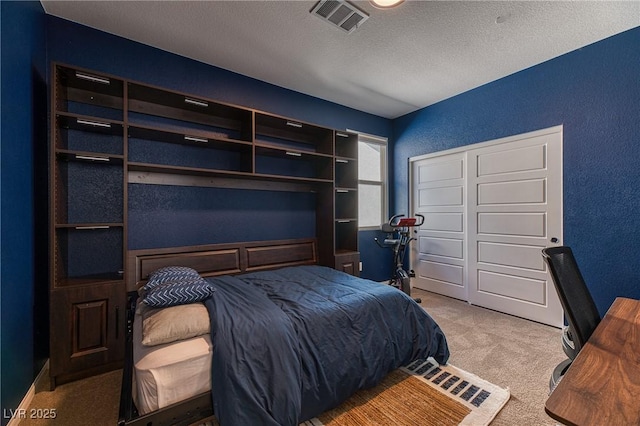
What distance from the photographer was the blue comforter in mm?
1411

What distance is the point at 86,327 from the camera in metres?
2.07

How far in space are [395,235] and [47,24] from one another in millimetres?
4727

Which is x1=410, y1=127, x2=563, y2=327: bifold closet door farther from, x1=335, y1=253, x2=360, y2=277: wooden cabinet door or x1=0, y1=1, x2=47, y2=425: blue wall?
x1=0, y1=1, x2=47, y2=425: blue wall

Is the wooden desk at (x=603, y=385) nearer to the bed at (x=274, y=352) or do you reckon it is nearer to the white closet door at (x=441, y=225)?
the bed at (x=274, y=352)

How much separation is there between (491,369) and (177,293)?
250 cm

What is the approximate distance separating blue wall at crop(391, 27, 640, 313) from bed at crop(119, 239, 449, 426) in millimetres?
1938

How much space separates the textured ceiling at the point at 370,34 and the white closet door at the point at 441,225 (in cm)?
129

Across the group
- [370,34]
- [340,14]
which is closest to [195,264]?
[340,14]

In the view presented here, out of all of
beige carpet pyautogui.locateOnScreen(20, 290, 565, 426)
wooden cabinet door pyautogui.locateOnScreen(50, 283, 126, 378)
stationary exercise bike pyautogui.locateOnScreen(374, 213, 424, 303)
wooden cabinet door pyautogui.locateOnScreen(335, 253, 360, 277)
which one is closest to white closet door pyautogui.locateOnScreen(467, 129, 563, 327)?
beige carpet pyautogui.locateOnScreen(20, 290, 565, 426)

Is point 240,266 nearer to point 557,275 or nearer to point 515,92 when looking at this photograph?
point 557,275

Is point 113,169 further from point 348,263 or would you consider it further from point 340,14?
point 348,263

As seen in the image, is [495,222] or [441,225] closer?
[495,222]

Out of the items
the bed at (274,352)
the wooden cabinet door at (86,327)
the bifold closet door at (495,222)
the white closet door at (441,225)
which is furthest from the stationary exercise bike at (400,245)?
the wooden cabinet door at (86,327)

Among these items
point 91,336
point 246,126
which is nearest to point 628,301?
point 246,126
